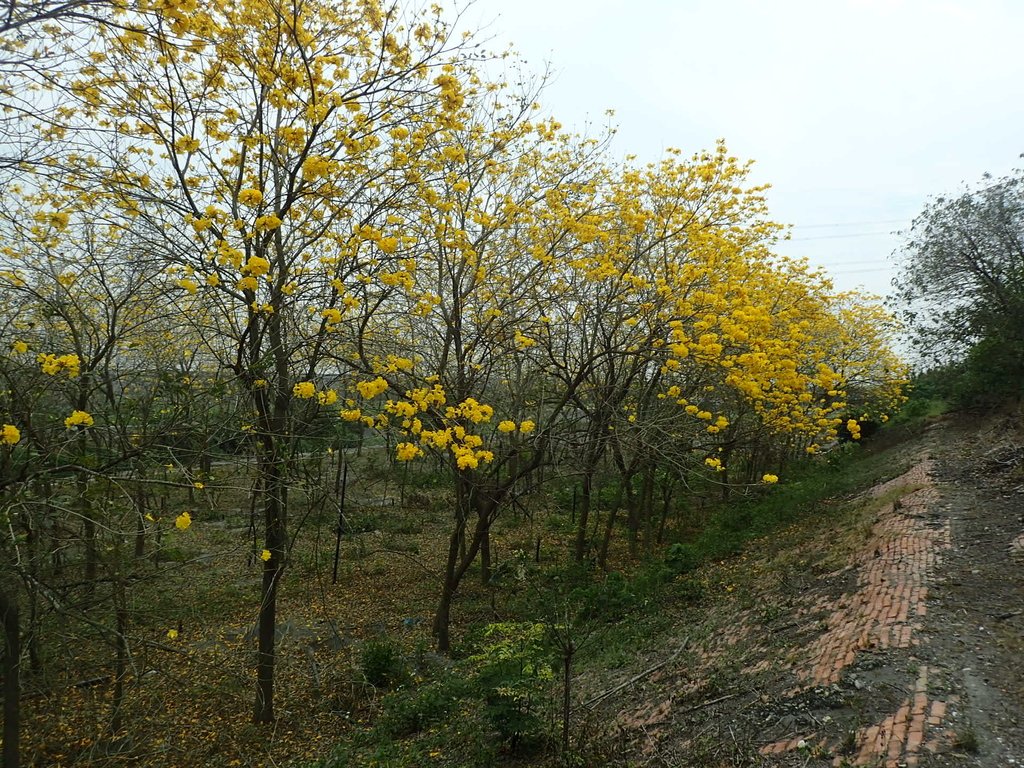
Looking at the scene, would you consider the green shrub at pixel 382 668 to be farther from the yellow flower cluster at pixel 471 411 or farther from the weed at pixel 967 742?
the weed at pixel 967 742

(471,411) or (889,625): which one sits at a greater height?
(471,411)

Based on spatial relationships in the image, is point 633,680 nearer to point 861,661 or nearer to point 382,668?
point 861,661

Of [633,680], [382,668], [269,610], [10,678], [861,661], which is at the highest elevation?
[10,678]

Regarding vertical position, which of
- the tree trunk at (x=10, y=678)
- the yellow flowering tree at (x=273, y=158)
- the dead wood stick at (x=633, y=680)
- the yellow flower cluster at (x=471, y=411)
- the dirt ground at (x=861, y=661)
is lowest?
the dead wood stick at (x=633, y=680)

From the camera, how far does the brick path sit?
3330 millimetres

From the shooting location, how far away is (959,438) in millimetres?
14461

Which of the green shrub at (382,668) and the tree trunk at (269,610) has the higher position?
the tree trunk at (269,610)

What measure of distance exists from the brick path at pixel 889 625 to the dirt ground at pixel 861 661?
2cm

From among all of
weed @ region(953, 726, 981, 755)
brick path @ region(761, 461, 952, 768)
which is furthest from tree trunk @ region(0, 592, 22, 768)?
weed @ region(953, 726, 981, 755)

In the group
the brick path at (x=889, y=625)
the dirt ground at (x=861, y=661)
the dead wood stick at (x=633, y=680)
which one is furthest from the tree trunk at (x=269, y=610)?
the brick path at (x=889, y=625)

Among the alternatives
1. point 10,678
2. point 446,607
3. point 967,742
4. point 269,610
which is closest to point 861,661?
point 967,742

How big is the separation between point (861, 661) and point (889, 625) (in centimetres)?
79

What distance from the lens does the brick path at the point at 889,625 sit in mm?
3330

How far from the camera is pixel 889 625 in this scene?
4848 mm
